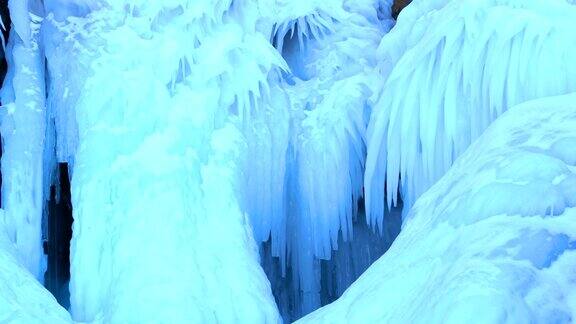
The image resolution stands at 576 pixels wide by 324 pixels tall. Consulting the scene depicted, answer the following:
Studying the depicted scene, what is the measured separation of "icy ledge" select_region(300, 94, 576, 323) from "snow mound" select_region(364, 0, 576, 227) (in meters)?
0.42

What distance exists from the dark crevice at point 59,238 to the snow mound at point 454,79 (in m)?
1.65

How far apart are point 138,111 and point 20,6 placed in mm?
840

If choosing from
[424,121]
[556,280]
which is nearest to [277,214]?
[424,121]

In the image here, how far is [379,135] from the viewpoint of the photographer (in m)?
3.54

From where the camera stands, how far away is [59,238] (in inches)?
143

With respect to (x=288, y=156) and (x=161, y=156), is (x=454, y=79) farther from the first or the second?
(x=161, y=156)

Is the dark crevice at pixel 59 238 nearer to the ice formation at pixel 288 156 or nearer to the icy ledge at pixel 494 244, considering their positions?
the ice formation at pixel 288 156

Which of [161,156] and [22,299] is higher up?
[161,156]

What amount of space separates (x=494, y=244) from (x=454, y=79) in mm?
1571

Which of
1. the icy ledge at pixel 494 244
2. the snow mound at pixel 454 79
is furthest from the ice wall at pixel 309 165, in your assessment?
the icy ledge at pixel 494 244

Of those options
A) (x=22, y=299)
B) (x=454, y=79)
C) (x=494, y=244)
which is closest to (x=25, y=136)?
(x=22, y=299)

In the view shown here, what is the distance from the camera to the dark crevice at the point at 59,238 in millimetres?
3537

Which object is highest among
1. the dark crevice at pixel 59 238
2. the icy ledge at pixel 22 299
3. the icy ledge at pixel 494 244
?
the icy ledge at pixel 494 244

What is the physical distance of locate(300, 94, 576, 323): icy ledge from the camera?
1688mm
